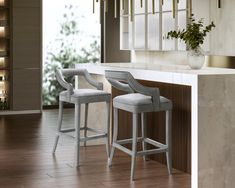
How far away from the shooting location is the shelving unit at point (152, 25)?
7.25m

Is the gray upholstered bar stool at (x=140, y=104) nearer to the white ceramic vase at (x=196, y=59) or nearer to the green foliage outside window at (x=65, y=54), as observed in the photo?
the white ceramic vase at (x=196, y=59)

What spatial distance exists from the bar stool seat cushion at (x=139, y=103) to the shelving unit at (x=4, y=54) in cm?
467

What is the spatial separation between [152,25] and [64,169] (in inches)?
120

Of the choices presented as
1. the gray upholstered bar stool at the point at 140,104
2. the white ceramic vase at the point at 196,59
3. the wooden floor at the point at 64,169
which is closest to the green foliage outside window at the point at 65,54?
the wooden floor at the point at 64,169

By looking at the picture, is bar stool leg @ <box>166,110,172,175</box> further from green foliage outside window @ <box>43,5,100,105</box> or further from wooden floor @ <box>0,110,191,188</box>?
green foliage outside window @ <box>43,5,100,105</box>

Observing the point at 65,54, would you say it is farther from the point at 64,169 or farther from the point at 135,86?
the point at 135,86

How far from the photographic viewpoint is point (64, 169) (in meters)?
5.69

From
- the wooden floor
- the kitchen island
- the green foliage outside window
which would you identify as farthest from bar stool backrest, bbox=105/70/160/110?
the green foliage outside window

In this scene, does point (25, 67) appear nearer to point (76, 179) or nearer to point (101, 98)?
point (101, 98)

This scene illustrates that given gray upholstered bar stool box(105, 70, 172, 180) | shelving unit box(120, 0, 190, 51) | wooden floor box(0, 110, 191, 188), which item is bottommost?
wooden floor box(0, 110, 191, 188)

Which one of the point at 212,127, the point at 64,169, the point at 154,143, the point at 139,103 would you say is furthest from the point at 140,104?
the point at 64,169

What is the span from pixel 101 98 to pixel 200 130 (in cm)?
160

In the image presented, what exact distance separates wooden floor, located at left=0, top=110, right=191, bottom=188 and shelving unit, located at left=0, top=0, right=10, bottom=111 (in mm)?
2287

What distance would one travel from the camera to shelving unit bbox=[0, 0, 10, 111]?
32.1 feet
